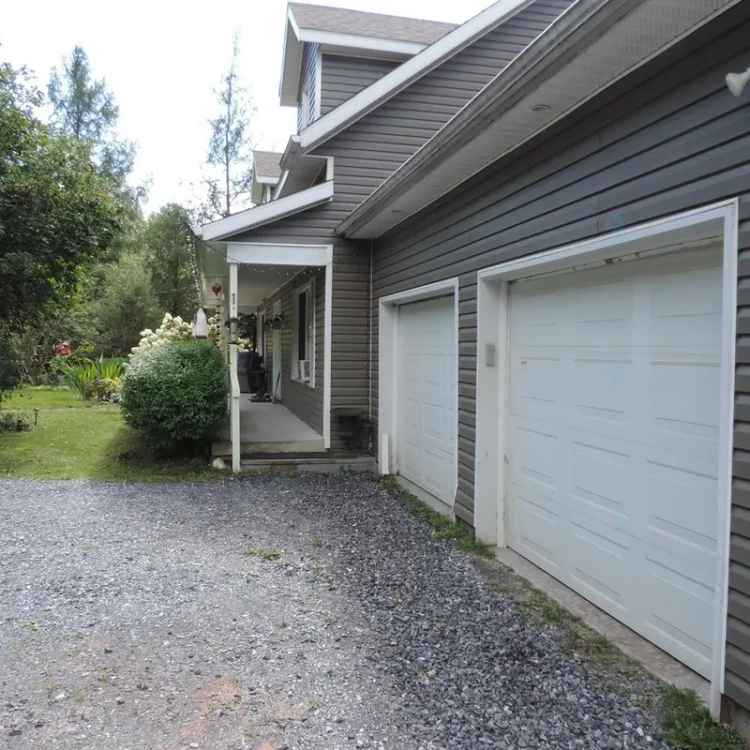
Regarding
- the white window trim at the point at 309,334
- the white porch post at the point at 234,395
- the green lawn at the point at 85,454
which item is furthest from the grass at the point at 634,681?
the white window trim at the point at 309,334

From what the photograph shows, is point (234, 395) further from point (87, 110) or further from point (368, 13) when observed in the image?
point (87, 110)

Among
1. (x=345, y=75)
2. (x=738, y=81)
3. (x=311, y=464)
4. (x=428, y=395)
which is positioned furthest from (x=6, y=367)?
(x=738, y=81)

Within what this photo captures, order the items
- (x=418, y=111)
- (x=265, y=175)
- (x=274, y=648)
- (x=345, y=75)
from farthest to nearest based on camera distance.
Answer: (x=265, y=175) → (x=345, y=75) → (x=418, y=111) → (x=274, y=648)

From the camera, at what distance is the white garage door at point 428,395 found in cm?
648

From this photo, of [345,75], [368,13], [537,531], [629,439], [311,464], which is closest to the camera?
[629,439]

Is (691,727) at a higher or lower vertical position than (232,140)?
lower

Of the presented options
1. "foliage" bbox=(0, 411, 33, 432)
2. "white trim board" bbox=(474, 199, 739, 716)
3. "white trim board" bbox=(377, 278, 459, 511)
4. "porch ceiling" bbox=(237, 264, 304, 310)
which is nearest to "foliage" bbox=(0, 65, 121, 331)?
"foliage" bbox=(0, 411, 33, 432)

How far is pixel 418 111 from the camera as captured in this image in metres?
9.39

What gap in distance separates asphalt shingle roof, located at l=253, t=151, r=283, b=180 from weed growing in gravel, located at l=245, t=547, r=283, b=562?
38.4ft

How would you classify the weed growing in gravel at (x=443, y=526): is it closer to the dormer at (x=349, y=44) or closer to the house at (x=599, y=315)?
the house at (x=599, y=315)

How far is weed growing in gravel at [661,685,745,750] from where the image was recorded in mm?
2617

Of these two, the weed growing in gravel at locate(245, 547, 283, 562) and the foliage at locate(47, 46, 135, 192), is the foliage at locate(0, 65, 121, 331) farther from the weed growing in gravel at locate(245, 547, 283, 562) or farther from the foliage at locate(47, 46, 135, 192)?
the foliage at locate(47, 46, 135, 192)

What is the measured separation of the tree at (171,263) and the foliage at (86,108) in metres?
3.02

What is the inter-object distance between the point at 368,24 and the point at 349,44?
0.85 meters
